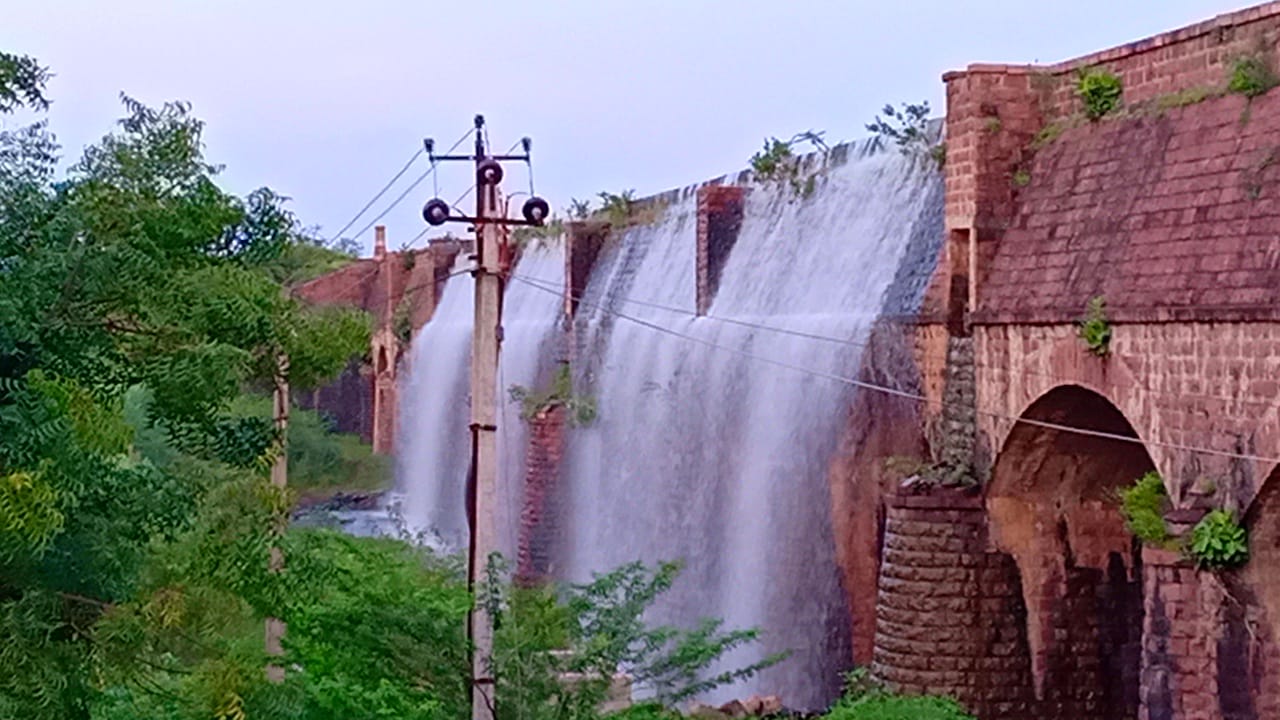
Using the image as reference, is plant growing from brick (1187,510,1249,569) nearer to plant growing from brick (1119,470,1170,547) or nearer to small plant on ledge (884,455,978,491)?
plant growing from brick (1119,470,1170,547)

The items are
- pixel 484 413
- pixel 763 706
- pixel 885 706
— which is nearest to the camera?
pixel 484 413

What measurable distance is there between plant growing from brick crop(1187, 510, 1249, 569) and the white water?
481 centimetres

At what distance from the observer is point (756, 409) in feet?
62.5

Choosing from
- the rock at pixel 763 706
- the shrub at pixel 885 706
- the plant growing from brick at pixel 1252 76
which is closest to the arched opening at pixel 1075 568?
the shrub at pixel 885 706

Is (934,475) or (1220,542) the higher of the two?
(934,475)

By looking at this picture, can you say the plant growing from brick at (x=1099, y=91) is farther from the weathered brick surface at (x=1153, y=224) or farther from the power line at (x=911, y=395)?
the power line at (x=911, y=395)

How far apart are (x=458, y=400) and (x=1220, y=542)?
25.1m

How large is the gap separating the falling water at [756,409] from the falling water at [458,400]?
3.73 metres

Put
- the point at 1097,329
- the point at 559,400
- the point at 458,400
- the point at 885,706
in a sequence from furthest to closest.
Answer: the point at 458,400 < the point at 559,400 < the point at 885,706 < the point at 1097,329

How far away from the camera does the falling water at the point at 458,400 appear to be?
28953 millimetres

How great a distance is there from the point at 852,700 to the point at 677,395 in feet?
23.0

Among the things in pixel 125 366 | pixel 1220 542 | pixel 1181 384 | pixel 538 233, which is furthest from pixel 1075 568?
pixel 538 233

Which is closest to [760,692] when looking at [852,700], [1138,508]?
[852,700]

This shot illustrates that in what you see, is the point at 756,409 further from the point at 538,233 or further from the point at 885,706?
the point at 538,233
